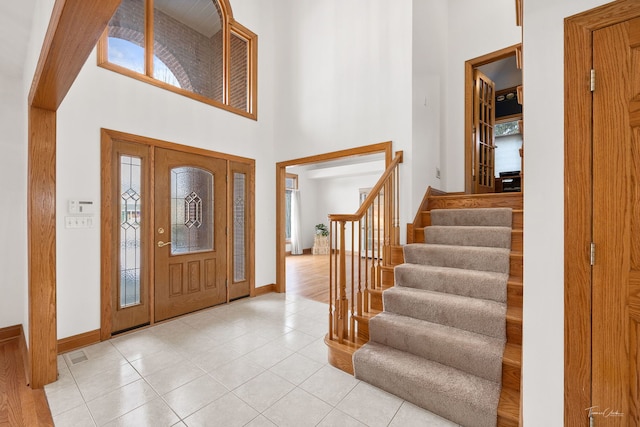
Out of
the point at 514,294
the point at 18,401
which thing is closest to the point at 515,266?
the point at 514,294

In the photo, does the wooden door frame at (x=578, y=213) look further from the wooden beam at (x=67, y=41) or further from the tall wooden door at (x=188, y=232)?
the tall wooden door at (x=188, y=232)

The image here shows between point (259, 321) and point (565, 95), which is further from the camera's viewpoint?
point (259, 321)

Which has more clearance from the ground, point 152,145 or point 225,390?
point 152,145

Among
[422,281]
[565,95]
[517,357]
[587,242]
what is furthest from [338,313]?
[565,95]

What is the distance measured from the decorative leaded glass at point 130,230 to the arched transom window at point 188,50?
1096 millimetres

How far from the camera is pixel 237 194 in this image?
411 cm

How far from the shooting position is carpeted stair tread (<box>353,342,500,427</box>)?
1631mm

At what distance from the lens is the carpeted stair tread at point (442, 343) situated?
180cm

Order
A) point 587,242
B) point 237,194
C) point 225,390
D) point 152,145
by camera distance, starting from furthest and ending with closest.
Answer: point 237,194 → point 152,145 → point 225,390 → point 587,242

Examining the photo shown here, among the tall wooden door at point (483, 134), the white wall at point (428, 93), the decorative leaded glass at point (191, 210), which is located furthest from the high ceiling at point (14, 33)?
the tall wooden door at point (483, 134)

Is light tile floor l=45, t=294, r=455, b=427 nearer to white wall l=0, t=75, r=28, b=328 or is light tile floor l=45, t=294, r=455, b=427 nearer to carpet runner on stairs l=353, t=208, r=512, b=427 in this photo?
carpet runner on stairs l=353, t=208, r=512, b=427

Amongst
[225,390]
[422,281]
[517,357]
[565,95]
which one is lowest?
[225,390]

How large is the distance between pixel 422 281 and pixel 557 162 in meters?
1.56

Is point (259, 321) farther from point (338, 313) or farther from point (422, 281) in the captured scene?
point (422, 281)
